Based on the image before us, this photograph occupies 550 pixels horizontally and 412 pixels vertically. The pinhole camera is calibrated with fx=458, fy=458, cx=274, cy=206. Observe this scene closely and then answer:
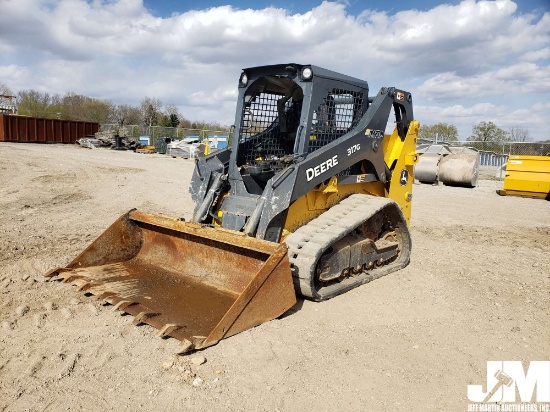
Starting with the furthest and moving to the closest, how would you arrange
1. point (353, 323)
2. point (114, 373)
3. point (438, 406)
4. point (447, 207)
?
point (447, 207) < point (353, 323) < point (114, 373) < point (438, 406)

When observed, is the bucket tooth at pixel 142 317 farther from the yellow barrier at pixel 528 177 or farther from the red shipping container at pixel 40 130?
the red shipping container at pixel 40 130

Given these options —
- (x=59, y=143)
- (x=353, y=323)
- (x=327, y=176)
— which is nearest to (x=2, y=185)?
(x=327, y=176)

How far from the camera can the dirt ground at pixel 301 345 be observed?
2.85 meters

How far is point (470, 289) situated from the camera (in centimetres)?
507

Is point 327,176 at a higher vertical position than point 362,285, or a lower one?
higher

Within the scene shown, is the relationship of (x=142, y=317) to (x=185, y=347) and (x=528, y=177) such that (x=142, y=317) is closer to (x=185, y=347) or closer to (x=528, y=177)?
(x=185, y=347)

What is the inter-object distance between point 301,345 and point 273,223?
1.26 m

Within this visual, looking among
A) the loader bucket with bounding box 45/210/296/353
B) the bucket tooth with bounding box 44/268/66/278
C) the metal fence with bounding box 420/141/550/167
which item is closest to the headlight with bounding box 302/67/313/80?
the loader bucket with bounding box 45/210/296/353

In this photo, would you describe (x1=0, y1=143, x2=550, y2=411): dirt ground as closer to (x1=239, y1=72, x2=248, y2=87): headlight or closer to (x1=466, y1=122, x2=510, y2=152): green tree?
(x1=239, y1=72, x2=248, y2=87): headlight

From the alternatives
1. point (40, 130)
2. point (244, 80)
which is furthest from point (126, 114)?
point (244, 80)

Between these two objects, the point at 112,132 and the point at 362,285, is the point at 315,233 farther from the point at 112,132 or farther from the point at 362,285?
the point at 112,132

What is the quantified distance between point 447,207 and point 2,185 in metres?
11.0

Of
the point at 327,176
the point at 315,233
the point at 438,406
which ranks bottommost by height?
the point at 438,406

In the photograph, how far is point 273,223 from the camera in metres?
4.38
